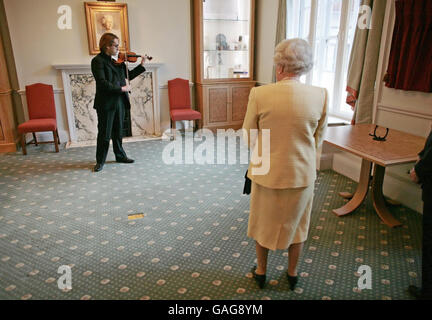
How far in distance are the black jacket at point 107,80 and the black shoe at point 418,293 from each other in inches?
→ 132

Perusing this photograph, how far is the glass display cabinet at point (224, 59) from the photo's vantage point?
5434 mm

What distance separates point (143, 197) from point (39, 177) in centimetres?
142

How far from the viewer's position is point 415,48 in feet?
9.56

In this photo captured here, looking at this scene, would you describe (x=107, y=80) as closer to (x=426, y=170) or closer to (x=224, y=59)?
(x=224, y=59)

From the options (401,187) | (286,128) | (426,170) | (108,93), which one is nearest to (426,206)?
(426,170)

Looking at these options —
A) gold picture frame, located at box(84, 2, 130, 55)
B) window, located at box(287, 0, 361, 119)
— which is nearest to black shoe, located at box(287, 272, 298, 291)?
window, located at box(287, 0, 361, 119)

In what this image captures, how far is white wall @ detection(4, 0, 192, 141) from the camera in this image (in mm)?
4711

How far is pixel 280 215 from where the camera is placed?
1796 millimetres

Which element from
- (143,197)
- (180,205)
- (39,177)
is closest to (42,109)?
(39,177)

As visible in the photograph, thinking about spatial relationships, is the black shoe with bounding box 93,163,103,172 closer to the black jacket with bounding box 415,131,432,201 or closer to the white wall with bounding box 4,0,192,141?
the white wall with bounding box 4,0,192,141

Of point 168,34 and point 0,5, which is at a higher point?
point 0,5

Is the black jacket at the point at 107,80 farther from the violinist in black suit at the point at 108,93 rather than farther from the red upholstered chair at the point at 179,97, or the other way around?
the red upholstered chair at the point at 179,97

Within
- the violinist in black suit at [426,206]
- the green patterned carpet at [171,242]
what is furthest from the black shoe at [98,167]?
the violinist in black suit at [426,206]

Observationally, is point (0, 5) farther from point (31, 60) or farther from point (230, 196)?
point (230, 196)
